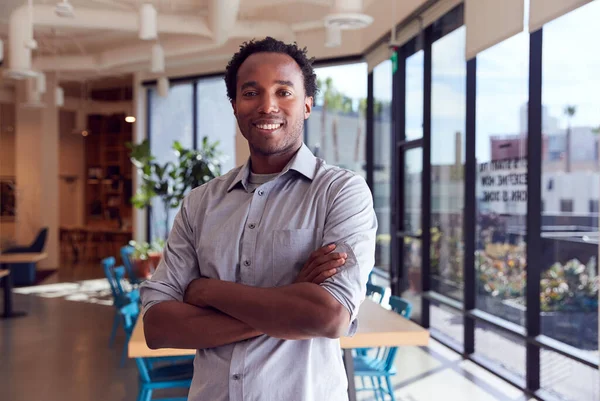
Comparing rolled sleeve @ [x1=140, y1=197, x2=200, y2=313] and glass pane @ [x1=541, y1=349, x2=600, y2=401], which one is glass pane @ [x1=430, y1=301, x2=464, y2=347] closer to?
glass pane @ [x1=541, y1=349, x2=600, y2=401]

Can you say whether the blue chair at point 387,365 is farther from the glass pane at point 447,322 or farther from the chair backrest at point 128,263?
the chair backrest at point 128,263

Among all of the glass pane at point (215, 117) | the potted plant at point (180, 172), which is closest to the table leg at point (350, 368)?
the potted plant at point (180, 172)

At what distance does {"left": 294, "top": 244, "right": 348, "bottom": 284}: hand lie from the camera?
142 centimetres

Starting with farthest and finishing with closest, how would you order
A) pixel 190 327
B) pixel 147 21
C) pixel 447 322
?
pixel 447 322, pixel 147 21, pixel 190 327

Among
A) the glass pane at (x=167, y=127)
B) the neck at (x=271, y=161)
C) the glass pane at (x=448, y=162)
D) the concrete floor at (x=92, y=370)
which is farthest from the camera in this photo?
the glass pane at (x=167, y=127)

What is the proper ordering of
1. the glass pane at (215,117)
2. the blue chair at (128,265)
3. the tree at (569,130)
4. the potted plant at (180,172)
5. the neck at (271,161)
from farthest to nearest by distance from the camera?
the glass pane at (215,117), the potted plant at (180,172), the blue chair at (128,265), the tree at (569,130), the neck at (271,161)

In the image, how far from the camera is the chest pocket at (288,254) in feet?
4.86

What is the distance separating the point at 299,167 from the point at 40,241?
464 inches

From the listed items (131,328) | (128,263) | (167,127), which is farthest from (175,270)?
(167,127)

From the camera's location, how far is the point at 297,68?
1582 millimetres

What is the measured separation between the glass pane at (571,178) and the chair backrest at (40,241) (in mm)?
10115

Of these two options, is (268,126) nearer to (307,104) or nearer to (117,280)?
(307,104)

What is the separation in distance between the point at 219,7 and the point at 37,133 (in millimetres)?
7506

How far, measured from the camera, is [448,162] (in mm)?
6695
